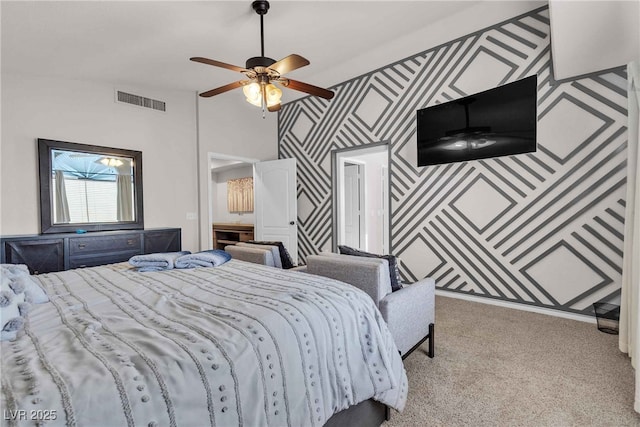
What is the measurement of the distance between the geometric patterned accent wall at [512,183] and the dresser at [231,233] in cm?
306

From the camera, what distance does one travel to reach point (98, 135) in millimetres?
3834

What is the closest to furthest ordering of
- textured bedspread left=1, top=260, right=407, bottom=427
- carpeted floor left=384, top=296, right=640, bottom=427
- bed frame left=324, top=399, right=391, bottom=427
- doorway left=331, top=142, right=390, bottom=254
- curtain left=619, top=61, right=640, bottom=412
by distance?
textured bedspread left=1, top=260, right=407, bottom=427
bed frame left=324, top=399, right=391, bottom=427
carpeted floor left=384, top=296, right=640, bottom=427
curtain left=619, top=61, right=640, bottom=412
doorway left=331, top=142, right=390, bottom=254

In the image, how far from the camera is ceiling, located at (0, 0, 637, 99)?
2.58 m

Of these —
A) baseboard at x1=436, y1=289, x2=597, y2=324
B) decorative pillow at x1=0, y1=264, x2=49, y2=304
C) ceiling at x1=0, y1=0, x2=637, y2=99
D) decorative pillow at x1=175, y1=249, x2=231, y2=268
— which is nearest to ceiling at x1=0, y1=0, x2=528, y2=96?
ceiling at x1=0, y1=0, x2=637, y2=99

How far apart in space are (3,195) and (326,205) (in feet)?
13.1

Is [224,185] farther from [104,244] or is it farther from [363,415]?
[363,415]

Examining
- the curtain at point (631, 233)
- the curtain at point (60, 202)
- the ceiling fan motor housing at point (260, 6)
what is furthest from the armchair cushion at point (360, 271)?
the curtain at point (60, 202)

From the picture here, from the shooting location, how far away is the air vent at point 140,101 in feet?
13.1

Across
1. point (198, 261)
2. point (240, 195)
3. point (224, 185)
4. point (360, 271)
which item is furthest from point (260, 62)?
point (224, 185)

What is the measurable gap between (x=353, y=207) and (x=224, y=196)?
3419 mm

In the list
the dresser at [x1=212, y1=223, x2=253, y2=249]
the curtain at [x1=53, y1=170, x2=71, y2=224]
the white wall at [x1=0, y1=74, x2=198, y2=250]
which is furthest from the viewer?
the dresser at [x1=212, y1=223, x2=253, y2=249]

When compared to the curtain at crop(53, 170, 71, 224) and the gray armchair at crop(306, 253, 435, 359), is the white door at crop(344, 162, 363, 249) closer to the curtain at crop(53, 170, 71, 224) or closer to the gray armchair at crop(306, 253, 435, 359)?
the gray armchair at crop(306, 253, 435, 359)

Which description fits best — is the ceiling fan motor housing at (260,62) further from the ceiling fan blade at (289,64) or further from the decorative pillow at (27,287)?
the decorative pillow at (27,287)

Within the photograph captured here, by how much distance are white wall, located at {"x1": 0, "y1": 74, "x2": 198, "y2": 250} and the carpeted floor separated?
3876 millimetres
